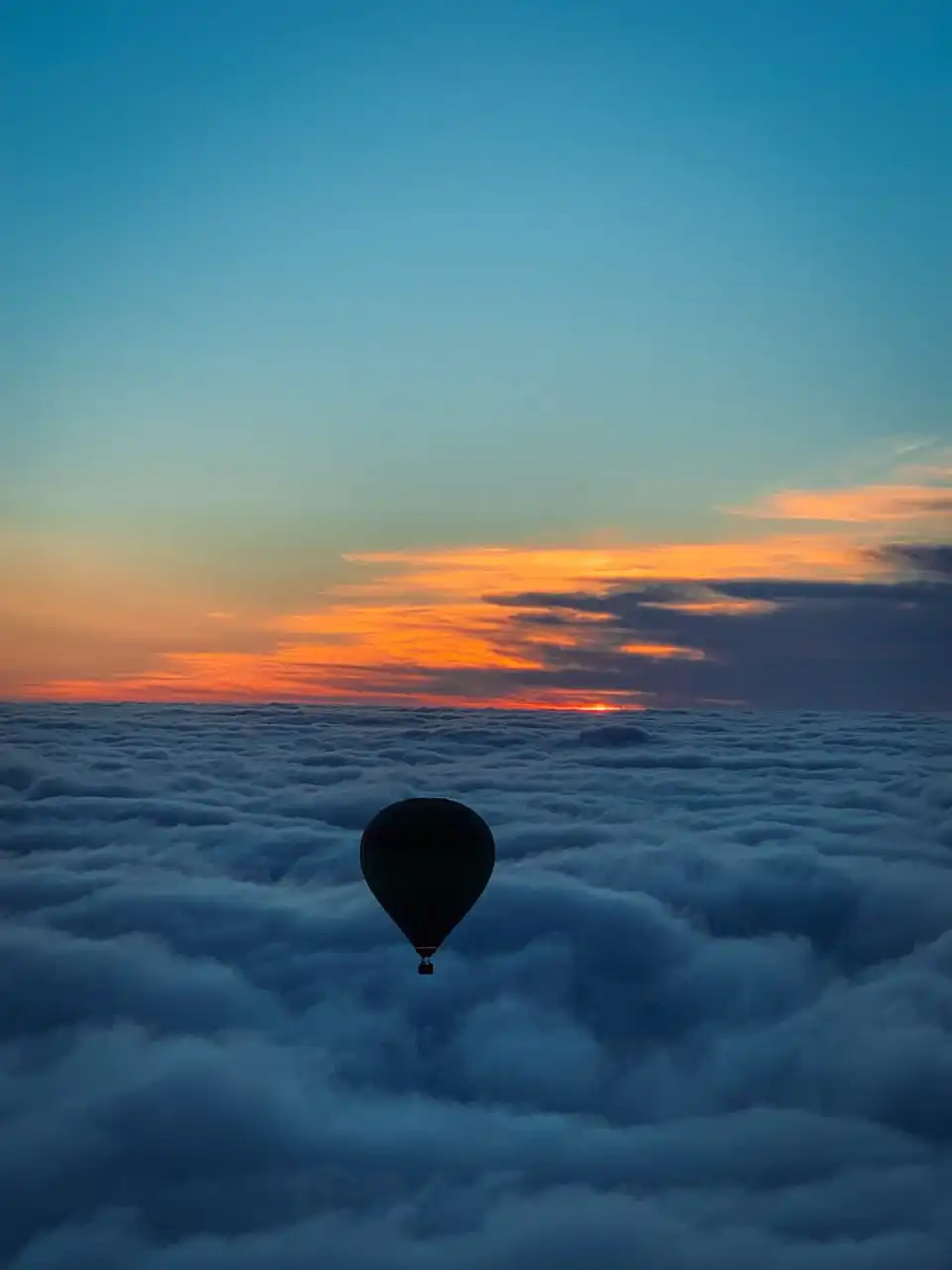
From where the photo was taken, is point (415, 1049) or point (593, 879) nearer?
point (415, 1049)

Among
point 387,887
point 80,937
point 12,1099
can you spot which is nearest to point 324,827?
point 80,937

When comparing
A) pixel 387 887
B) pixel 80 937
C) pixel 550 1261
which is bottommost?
pixel 550 1261

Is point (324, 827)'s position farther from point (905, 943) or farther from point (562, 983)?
point (905, 943)

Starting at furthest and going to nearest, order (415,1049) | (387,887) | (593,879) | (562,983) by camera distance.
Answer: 1. (593,879)
2. (562,983)
3. (415,1049)
4. (387,887)

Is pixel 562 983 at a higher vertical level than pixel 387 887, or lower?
lower

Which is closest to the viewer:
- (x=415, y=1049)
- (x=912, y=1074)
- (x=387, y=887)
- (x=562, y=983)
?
(x=387, y=887)

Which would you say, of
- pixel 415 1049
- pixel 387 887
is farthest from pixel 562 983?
pixel 387 887

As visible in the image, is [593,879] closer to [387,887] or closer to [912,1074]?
[912,1074]
